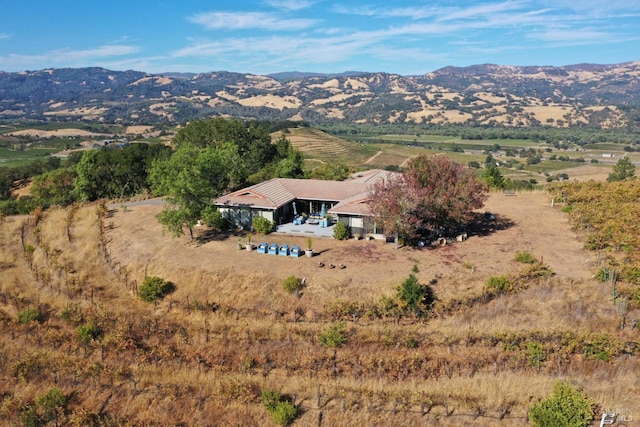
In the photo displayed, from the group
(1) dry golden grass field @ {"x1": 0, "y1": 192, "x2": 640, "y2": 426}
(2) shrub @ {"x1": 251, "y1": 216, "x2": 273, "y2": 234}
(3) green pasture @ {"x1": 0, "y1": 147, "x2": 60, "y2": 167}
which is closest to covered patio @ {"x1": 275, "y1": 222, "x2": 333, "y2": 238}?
(2) shrub @ {"x1": 251, "y1": 216, "x2": 273, "y2": 234}

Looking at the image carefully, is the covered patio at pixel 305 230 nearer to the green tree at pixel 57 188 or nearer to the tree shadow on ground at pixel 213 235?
the tree shadow on ground at pixel 213 235

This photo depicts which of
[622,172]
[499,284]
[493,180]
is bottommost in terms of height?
[499,284]

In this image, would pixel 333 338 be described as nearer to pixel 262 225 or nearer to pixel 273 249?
pixel 273 249

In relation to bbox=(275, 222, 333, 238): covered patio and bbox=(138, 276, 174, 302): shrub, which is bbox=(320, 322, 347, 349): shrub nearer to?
bbox=(138, 276, 174, 302): shrub

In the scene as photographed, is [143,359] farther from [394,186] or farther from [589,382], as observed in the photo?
[589,382]

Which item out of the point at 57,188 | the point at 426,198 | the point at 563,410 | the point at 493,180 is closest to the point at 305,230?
the point at 426,198

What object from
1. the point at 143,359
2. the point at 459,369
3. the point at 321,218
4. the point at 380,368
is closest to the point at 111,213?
the point at 321,218
